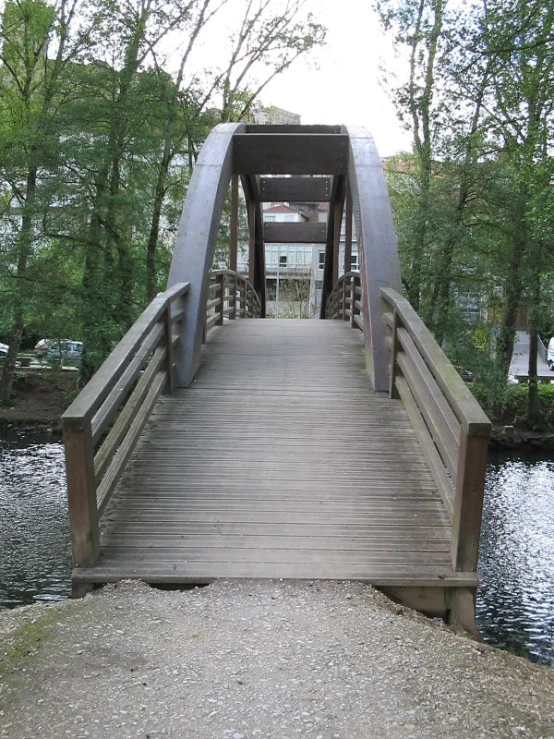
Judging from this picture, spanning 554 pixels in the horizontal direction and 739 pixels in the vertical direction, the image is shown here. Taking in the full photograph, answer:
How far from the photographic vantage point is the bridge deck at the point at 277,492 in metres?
3.17

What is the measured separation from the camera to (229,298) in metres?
9.05

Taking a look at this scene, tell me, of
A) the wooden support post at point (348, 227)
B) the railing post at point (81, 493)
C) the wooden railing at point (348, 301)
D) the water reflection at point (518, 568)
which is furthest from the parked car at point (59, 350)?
the railing post at point (81, 493)

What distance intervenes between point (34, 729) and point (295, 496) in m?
2.02

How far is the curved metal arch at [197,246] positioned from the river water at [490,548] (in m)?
2.64

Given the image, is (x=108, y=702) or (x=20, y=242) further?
(x=20, y=242)

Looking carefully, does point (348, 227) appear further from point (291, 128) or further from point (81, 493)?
point (81, 493)

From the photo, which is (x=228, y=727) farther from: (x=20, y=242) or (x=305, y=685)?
(x=20, y=242)

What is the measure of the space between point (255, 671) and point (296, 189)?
11.9 metres

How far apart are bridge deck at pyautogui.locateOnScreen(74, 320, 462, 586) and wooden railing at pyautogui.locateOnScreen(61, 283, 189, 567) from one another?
0.15 metres

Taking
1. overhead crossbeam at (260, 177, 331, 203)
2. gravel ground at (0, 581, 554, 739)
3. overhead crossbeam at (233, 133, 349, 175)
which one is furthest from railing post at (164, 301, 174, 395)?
overhead crossbeam at (260, 177, 331, 203)

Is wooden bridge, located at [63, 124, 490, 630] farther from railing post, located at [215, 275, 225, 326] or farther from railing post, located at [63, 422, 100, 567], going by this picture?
railing post, located at [215, 275, 225, 326]

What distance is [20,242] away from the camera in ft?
44.7

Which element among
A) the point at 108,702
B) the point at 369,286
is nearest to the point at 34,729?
the point at 108,702

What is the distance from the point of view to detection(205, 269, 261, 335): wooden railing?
7773 millimetres
